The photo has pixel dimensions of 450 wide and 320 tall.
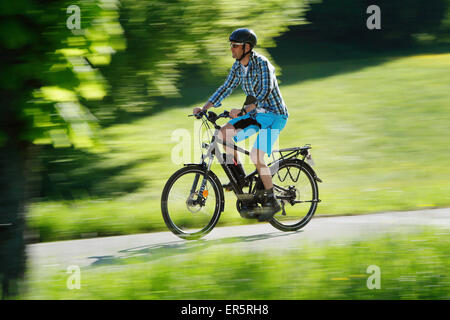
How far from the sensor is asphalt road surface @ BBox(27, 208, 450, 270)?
5.62 m

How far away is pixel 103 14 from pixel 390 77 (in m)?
14.6

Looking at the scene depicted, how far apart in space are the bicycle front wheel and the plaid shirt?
0.76 metres

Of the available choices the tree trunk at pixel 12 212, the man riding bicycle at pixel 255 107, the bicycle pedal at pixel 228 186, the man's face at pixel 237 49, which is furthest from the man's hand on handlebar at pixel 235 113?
the tree trunk at pixel 12 212

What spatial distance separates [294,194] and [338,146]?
5399 mm

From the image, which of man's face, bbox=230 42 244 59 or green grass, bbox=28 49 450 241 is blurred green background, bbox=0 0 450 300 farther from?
man's face, bbox=230 42 244 59

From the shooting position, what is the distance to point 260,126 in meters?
6.00

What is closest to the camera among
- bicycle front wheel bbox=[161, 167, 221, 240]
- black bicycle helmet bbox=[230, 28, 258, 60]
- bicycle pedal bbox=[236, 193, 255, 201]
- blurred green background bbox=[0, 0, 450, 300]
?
blurred green background bbox=[0, 0, 450, 300]

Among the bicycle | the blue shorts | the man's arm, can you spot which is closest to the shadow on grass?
the bicycle

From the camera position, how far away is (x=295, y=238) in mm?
6094

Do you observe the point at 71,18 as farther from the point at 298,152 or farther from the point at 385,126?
the point at 385,126

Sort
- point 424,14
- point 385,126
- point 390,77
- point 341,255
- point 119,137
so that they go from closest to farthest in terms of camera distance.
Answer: point 341,255
point 119,137
point 385,126
point 390,77
point 424,14

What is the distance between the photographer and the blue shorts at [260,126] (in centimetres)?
596

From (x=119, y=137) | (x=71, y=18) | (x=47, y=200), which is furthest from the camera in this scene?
(x=119, y=137)

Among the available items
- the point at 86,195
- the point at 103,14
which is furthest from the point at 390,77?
the point at 103,14
